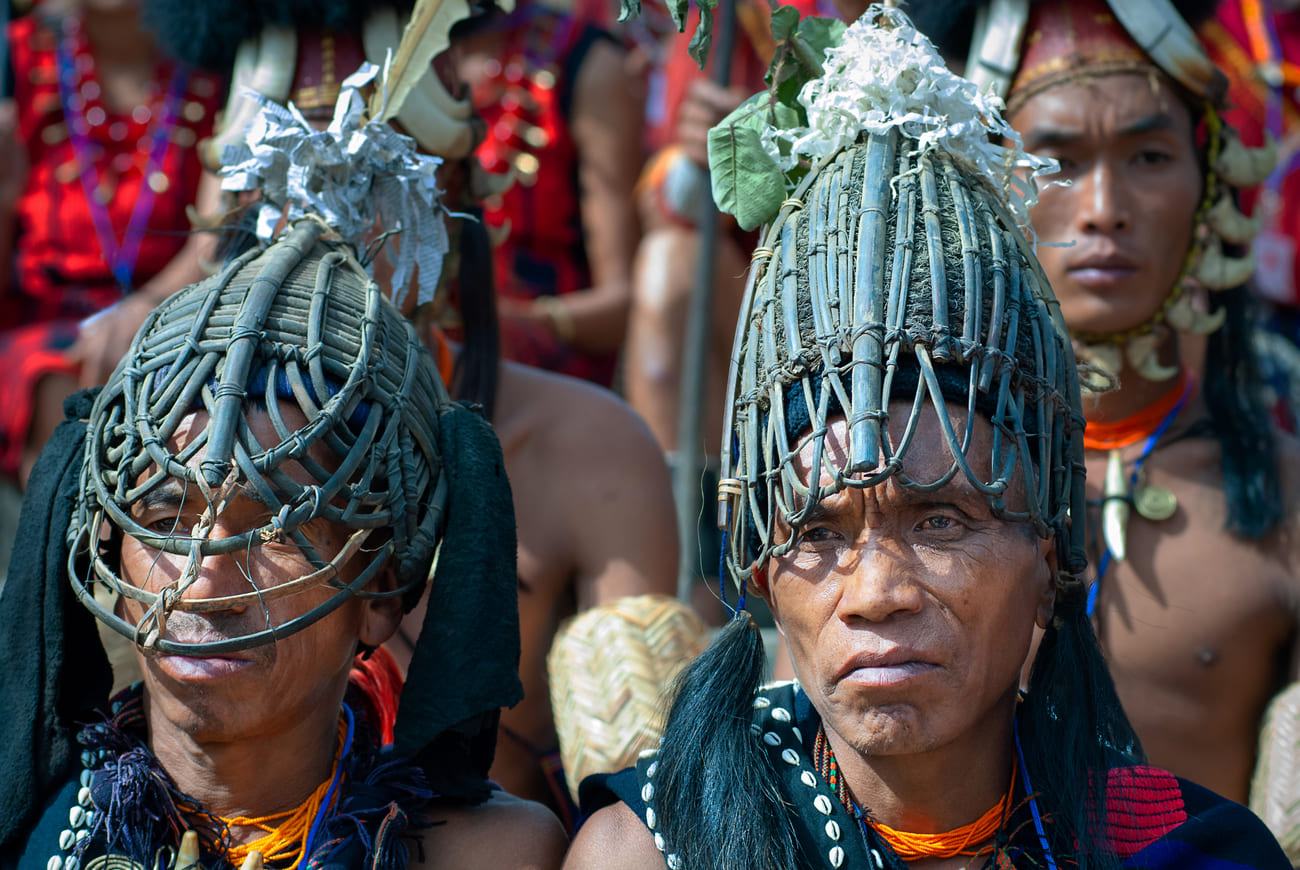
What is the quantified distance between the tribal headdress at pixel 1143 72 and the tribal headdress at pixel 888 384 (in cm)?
115

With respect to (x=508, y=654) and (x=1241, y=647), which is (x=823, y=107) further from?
(x=1241, y=647)

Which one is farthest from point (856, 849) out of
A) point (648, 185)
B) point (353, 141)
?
point (648, 185)

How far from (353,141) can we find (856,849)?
1.53 m

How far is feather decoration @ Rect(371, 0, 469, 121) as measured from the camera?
9.55ft

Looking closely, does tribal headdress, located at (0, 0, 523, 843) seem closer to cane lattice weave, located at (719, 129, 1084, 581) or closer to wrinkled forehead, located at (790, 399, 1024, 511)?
cane lattice weave, located at (719, 129, 1084, 581)

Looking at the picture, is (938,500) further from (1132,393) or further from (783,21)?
(1132,393)

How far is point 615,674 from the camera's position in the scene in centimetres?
308

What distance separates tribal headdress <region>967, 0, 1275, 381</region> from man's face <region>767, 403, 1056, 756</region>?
1.51m

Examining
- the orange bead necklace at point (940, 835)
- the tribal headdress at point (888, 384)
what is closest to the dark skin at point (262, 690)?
the tribal headdress at point (888, 384)

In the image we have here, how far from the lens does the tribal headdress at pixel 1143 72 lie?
347 cm

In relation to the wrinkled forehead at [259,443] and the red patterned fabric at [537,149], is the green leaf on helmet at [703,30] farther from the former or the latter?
the red patterned fabric at [537,149]

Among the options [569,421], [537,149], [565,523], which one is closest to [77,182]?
[537,149]

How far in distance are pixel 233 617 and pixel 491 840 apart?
53cm

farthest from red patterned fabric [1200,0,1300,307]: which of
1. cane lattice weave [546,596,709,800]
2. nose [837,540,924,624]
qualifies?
nose [837,540,924,624]
